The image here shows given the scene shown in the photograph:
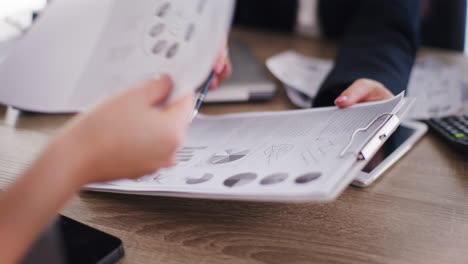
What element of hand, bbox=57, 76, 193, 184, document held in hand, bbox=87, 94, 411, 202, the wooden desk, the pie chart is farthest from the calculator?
hand, bbox=57, 76, 193, 184

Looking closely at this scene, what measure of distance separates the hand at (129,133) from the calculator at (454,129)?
39cm

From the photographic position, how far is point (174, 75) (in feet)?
1.21

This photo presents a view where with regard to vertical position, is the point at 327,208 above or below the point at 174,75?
below

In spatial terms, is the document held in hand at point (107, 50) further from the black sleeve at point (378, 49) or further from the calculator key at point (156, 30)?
the black sleeve at point (378, 49)

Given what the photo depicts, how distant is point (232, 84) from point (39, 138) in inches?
12.3

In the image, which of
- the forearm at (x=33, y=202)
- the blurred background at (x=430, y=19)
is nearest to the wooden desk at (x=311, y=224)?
the forearm at (x=33, y=202)

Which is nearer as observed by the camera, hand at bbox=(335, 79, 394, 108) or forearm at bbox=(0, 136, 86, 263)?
forearm at bbox=(0, 136, 86, 263)

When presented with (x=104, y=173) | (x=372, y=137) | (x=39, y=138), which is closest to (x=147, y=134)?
(x=104, y=173)

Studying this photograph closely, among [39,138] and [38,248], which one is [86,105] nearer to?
[38,248]

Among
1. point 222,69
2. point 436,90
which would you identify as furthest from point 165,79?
point 436,90

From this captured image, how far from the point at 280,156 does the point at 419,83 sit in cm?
47

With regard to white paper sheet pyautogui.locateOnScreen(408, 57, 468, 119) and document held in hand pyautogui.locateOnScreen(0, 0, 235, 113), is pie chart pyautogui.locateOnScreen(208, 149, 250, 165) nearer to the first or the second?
document held in hand pyautogui.locateOnScreen(0, 0, 235, 113)

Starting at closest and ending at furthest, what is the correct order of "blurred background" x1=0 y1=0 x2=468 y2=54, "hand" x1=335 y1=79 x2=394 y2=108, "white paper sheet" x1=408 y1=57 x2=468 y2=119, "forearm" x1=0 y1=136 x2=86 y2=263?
"forearm" x1=0 y1=136 x2=86 y2=263 < "hand" x1=335 y1=79 x2=394 y2=108 < "white paper sheet" x1=408 y1=57 x2=468 y2=119 < "blurred background" x1=0 y1=0 x2=468 y2=54

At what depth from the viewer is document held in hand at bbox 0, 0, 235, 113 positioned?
0.36m
